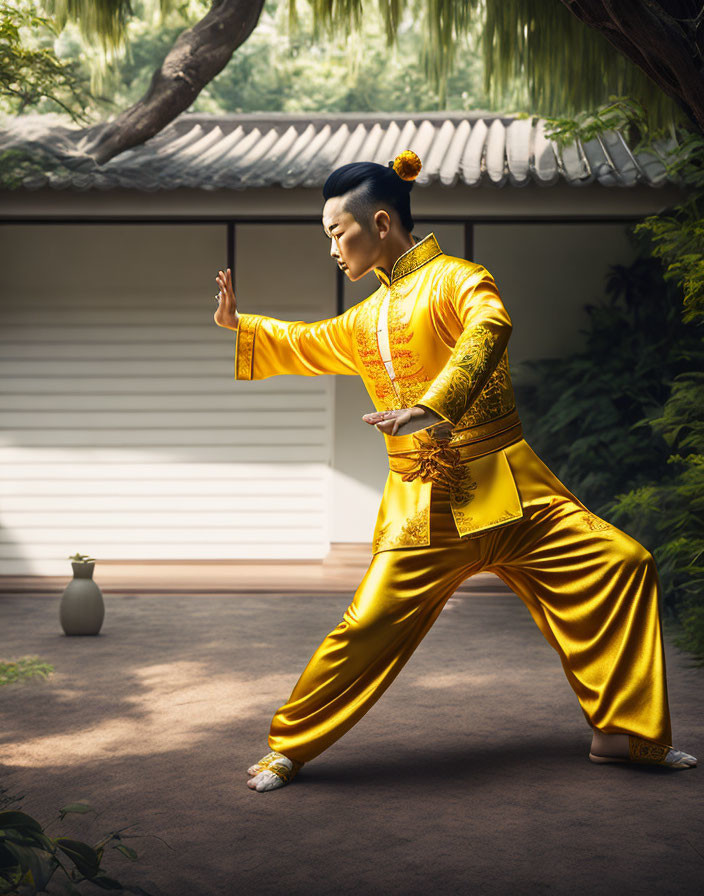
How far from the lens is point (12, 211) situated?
6973 mm

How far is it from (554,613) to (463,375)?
0.93 meters

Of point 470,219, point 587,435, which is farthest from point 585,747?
point 470,219

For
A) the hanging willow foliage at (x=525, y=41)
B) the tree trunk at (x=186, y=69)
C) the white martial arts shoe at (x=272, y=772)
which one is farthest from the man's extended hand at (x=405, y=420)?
the tree trunk at (x=186, y=69)

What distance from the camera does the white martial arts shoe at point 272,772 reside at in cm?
312

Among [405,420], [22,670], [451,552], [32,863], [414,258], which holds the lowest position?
[22,670]

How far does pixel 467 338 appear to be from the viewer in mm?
2803

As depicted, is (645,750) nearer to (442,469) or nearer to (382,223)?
(442,469)

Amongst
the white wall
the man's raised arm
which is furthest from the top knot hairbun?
the white wall

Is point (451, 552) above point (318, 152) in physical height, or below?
below

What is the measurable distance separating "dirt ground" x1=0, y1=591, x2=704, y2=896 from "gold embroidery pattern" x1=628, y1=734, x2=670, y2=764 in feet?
0.21

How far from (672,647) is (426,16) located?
175 inches

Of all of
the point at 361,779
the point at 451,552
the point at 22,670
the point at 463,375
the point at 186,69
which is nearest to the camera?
the point at 463,375

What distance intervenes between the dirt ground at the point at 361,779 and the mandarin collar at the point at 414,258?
1647 millimetres

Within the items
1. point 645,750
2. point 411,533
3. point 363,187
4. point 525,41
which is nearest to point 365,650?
point 411,533
